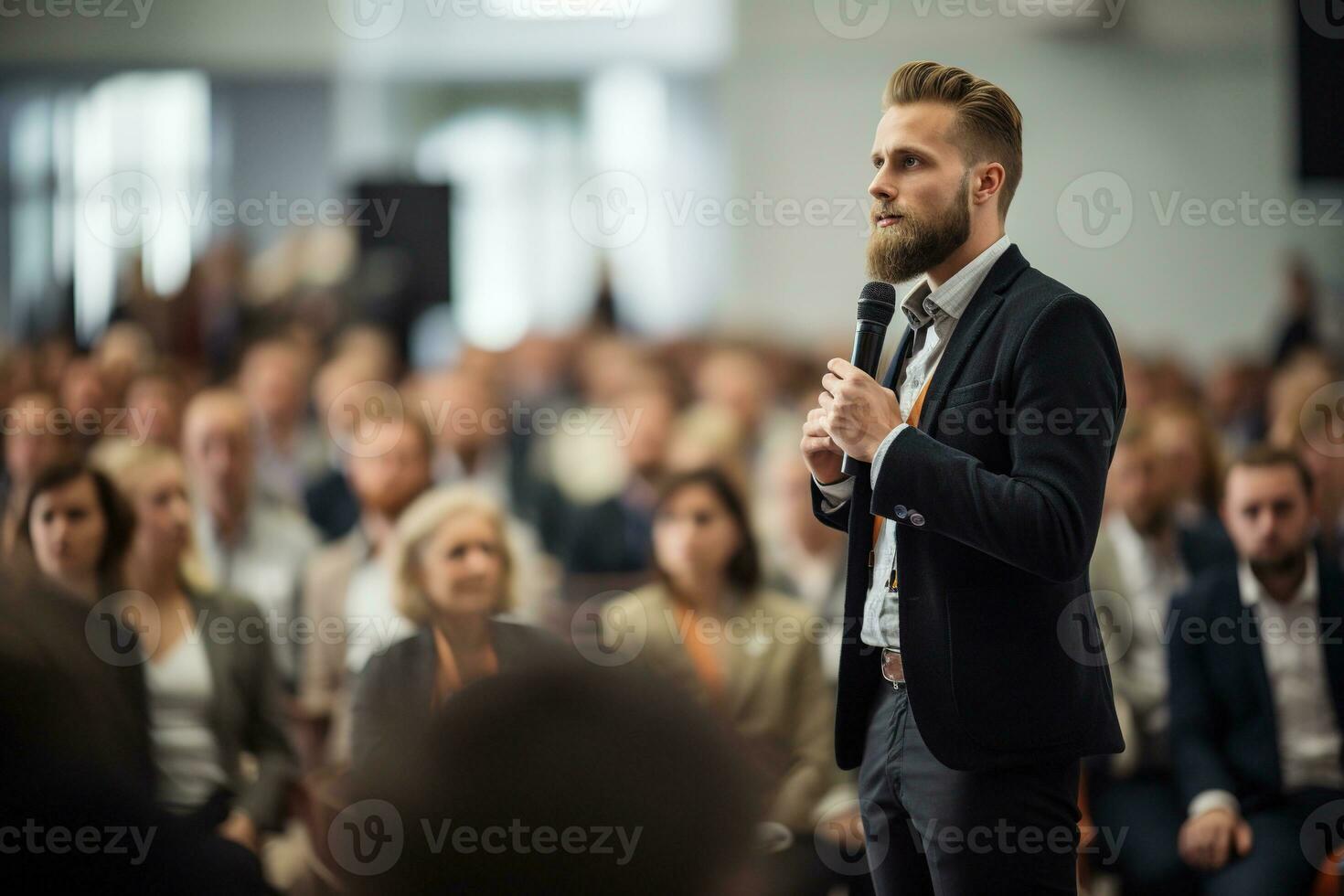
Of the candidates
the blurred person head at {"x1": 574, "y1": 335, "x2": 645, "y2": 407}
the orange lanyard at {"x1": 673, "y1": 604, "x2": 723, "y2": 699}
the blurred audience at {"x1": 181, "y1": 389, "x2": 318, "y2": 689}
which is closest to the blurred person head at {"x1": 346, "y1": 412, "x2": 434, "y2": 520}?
the blurred audience at {"x1": 181, "y1": 389, "x2": 318, "y2": 689}

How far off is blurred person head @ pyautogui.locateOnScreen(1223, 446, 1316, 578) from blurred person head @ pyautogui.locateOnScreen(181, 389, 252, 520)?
2.66 metres

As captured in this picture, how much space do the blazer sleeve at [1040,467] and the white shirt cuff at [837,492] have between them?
0.21m

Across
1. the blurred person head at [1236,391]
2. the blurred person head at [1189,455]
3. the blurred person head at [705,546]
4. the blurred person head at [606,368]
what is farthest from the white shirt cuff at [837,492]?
the blurred person head at [1236,391]

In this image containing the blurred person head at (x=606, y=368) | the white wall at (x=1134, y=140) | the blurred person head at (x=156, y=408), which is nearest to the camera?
the blurred person head at (x=156, y=408)

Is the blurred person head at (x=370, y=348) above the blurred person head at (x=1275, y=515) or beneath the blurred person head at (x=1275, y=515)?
above

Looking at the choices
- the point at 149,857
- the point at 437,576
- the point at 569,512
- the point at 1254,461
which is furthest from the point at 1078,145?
the point at 149,857

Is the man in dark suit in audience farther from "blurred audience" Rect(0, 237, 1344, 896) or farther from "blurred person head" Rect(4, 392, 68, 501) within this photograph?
"blurred person head" Rect(4, 392, 68, 501)

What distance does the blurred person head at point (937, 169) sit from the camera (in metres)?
1.39

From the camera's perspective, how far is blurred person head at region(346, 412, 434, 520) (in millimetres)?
3520

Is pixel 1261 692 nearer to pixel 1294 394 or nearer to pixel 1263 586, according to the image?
pixel 1263 586

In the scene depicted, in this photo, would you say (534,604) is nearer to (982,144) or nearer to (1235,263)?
(982,144)

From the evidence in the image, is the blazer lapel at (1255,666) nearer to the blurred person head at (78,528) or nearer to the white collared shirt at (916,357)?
the white collared shirt at (916,357)

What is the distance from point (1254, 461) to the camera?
9.46ft

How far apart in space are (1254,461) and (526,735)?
268 centimetres
